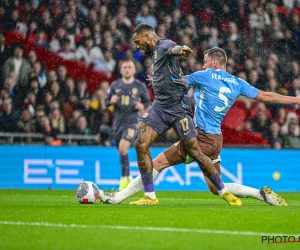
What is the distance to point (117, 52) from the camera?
17.0m

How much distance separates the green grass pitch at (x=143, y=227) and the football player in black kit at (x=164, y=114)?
1.85 ft

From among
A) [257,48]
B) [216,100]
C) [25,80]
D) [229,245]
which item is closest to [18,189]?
[25,80]

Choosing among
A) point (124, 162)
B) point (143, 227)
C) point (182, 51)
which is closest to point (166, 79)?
point (182, 51)

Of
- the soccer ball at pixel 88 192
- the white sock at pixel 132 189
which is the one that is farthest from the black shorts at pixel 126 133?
the soccer ball at pixel 88 192

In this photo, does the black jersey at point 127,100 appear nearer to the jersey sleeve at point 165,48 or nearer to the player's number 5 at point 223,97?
the player's number 5 at point 223,97

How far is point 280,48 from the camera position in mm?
19078

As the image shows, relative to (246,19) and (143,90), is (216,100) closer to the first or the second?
(143,90)

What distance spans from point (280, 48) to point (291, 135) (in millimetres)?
3439

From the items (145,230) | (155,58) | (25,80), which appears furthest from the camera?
(25,80)

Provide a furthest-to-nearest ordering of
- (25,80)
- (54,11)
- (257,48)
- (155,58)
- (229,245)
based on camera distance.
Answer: (257,48) → (54,11) → (25,80) → (155,58) → (229,245)

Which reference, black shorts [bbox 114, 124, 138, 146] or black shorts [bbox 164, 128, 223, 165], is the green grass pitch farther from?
black shorts [bbox 114, 124, 138, 146]

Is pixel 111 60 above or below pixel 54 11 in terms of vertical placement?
below

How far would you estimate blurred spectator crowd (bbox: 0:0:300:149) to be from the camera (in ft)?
50.8

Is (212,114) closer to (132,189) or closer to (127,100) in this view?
(132,189)
